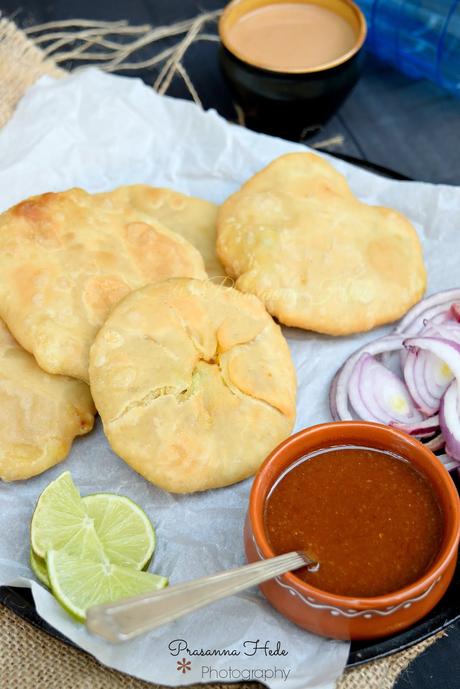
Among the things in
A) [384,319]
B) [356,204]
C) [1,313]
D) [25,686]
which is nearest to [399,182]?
[356,204]

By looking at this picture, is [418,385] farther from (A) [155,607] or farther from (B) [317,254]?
(A) [155,607]

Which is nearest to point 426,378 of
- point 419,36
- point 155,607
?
point 155,607

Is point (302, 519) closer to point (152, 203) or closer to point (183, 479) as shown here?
point (183, 479)

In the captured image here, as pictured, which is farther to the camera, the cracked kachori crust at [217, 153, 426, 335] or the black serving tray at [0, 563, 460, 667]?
the cracked kachori crust at [217, 153, 426, 335]

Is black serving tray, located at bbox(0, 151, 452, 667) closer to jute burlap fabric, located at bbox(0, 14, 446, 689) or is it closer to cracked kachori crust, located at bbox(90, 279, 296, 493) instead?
jute burlap fabric, located at bbox(0, 14, 446, 689)

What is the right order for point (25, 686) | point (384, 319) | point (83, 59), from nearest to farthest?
point (25, 686), point (384, 319), point (83, 59)

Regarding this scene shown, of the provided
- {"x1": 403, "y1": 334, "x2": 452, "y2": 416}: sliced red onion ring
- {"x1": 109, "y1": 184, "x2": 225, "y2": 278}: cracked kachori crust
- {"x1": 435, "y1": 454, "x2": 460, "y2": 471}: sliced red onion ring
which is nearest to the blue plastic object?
{"x1": 109, "y1": 184, "x2": 225, "y2": 278}: cracked kachori crust
